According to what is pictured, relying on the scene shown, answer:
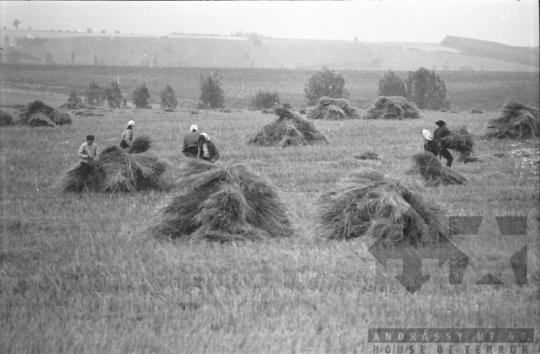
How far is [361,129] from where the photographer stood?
1225 inches

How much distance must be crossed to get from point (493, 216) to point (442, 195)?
2.47 m

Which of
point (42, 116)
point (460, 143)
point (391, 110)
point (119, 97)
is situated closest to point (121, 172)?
point (460, 143)

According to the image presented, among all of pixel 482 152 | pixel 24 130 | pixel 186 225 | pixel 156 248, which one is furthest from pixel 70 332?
pixel 24 130

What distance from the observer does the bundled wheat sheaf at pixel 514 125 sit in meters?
26.6

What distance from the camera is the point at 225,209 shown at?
11.4 m

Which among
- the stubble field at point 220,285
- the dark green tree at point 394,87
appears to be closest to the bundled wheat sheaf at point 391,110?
the stubble field at point 220,285

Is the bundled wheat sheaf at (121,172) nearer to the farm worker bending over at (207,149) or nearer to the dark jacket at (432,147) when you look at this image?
the farm worker bending over at (207,149)

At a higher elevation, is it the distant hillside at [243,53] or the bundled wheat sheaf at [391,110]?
the distant hillside at [243,53]

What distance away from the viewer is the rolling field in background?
276 ft

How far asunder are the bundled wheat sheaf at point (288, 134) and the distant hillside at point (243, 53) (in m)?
100

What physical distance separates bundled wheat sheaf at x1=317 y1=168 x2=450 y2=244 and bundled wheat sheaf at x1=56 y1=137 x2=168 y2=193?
5.73m

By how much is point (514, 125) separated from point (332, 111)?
1347 cm
